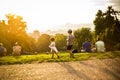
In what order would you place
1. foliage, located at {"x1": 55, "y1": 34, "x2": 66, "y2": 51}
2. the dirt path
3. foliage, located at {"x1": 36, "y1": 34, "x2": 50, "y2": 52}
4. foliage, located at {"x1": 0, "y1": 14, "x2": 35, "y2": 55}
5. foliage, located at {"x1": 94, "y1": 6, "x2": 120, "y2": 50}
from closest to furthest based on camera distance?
the dirt path, foliage, located at {"x1": 94, "y1": 6, "x2": 120, "y2": 50}, foliage, located at {"x1": 0, "y1": 14, "x2": 35, "y2": 55}, foliage, located at {"x1": 36, "y1": 34, "x2": 50, "y2": 52}, foliage, located at {"x1": 55, "y1": 34, "x2": 66, "y2": 51}

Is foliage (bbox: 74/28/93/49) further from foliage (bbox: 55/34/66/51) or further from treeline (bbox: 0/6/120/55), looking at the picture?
treeline (bbox: 0/6/120/55)

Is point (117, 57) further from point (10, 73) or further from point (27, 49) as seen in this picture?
point (27, 49)

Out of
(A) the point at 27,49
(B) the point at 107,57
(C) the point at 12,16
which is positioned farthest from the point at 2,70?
(C) the point at 12,16

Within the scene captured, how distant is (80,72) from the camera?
13.6 meters

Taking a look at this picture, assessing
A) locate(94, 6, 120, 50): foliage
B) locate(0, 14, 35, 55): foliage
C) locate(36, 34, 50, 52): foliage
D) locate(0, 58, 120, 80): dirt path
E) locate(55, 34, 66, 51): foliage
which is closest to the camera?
locate(0, 58, 120, 80): dirt path

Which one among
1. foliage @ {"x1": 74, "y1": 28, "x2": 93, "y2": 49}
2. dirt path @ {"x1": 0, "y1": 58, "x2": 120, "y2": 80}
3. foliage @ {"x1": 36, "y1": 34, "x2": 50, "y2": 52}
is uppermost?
foliage @ {"x1": 74, "y1": 28, "x2": 93, "y2": 49}

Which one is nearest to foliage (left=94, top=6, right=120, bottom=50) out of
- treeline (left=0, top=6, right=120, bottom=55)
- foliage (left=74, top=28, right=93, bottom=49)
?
treeline (left=0, top=6, right=120, bottom=55)

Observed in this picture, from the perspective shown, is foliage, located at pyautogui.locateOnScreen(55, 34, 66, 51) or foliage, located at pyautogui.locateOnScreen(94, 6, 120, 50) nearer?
foliage, located at pyautogui.locateOnScreen(94, 6, 120, 50)

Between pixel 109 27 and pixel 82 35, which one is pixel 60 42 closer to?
pixel 82 35

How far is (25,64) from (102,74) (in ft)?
18.6

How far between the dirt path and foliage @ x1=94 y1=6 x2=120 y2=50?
28.2 meters

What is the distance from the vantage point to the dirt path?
12.7 metres

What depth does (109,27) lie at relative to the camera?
63.3 m

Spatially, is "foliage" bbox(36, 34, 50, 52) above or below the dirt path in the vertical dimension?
above
